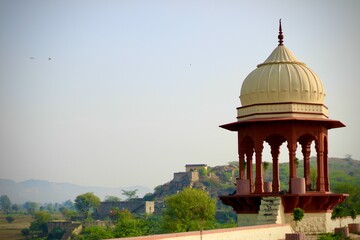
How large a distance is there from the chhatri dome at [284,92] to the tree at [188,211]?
4047cm

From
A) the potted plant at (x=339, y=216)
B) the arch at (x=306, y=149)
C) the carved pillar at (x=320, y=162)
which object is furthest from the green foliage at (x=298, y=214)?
the arch at (x=306, y=149)

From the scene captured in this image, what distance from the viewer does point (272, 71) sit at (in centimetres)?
4278

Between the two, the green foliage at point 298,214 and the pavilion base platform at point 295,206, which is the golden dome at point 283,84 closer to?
the pavilion base platform at point 295,206

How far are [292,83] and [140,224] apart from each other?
162ft

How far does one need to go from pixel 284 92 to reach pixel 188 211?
50014mm

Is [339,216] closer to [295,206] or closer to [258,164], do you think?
[295,206]

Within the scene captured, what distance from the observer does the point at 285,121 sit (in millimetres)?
42094

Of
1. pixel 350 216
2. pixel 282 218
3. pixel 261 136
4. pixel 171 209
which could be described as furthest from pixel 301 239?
pixel 171 209

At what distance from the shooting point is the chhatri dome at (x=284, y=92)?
139ft

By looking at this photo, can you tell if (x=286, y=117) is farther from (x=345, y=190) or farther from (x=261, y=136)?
(x=345, y=190)

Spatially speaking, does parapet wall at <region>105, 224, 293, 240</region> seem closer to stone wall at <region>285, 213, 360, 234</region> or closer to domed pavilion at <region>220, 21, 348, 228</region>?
stone wall at <region>285, 213, 360, 234</region>

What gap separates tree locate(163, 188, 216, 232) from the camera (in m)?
84.3

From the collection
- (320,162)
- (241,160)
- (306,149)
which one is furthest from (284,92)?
(306,149)

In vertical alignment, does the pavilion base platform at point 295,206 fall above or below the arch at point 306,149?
below
